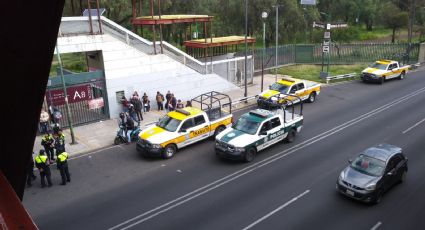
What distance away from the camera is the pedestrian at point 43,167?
1447 centimetres

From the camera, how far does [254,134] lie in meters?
17.1

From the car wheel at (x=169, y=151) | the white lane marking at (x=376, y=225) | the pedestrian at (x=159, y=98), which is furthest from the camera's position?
the pedestrian at (x=159, y=98)

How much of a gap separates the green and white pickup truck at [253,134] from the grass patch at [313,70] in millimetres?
16246

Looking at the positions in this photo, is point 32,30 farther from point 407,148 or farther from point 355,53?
point 355,53

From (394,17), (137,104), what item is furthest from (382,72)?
(394,17)

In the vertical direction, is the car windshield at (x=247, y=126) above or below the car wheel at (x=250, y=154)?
above

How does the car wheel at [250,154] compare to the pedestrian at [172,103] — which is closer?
the car wheel at [250,154]

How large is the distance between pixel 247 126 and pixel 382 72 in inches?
759

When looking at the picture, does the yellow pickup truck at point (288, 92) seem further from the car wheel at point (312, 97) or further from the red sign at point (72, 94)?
the red sign at point (72, 94)

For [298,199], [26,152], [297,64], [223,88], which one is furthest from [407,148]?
[297,64]

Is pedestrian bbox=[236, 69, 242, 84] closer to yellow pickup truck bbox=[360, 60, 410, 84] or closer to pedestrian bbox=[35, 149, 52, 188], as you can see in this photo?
yellow pickup truck bbox=[360, 60, 410, 84]

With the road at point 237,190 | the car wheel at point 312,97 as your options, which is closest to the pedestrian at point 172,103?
the road at point 237,190

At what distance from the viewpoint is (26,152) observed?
3.35 meters

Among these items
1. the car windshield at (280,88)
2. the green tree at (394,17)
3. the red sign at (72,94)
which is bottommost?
the car windshield at (280,88)
